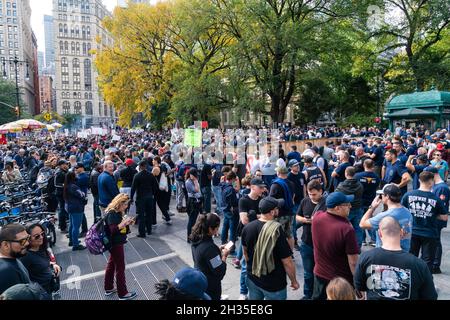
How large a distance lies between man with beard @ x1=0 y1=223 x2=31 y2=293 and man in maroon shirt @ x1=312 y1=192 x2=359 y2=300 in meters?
2.97

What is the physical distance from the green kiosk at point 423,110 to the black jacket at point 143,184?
62.3 feet

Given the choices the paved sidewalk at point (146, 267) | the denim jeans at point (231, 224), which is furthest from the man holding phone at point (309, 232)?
the denim jeans at point (231, 224)

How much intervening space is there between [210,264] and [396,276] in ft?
5.87

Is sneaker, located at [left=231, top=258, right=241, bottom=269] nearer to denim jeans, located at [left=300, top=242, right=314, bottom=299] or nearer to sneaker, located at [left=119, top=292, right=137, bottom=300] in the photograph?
denim jeans, located at [left=300, top=242, right=314, bottom=299]

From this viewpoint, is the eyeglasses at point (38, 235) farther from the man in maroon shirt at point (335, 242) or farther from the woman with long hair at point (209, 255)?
the man in maroon shirt at point (335, 242)

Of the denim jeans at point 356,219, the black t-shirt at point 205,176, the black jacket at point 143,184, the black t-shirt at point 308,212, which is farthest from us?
the black t-shirt at point 205,176

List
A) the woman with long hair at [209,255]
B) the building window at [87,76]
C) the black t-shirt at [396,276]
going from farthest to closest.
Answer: the building window at [87,76], the woman with long hair at [209,255], the black t-shirt at [396,276]

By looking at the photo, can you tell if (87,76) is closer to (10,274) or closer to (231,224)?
(231,224)

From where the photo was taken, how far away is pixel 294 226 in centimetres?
745

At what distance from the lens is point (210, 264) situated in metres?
3.89

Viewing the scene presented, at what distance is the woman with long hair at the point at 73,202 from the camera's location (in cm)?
762

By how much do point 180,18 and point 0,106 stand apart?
46.4m

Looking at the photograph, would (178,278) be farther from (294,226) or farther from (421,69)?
(421,69)
